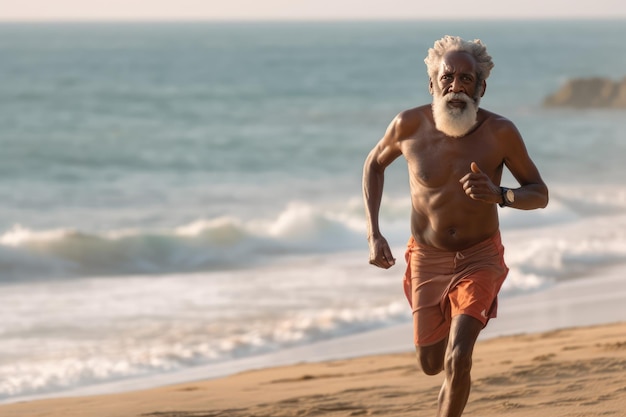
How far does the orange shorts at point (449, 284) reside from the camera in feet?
16.6

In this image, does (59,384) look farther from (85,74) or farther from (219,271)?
(85,74)

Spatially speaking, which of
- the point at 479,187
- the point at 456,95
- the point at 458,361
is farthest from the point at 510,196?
the point at 458,361

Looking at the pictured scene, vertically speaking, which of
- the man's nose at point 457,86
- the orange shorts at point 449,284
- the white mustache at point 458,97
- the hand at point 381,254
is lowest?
the orange shorts at point 449,284

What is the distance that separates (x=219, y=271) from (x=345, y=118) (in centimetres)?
2437

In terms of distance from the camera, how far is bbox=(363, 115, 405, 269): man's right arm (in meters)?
5.15

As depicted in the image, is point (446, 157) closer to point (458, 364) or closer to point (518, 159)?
point (518, 159)

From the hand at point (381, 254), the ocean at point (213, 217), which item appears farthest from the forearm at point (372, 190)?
the ocean at point (213, 217)

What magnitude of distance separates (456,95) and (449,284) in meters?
0.83

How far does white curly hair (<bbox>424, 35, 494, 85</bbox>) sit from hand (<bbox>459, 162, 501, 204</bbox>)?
18.6 inches

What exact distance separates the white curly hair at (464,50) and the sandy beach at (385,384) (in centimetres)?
198

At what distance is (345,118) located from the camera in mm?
38812

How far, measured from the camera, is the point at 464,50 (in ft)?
16.6

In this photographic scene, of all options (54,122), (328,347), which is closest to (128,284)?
(328,347)

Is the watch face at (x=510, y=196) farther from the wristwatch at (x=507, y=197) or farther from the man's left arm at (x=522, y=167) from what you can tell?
the man's left arm at (x=522, y=167)
